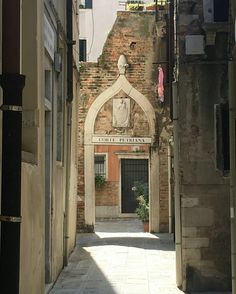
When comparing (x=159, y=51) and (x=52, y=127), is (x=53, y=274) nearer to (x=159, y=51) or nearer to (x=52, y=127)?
(x=52, y=127)

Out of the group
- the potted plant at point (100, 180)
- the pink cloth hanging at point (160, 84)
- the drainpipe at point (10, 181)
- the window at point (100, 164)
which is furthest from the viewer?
the window at point (100, 164)

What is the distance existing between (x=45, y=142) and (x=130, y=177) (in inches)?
669

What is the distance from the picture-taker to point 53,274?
9445 millimetres

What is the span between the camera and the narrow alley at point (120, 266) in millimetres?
9196

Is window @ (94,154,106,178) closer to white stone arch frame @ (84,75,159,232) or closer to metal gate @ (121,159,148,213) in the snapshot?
metal gate @ (121,159,148,213)

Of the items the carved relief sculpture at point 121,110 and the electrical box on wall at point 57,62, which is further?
the carved relief sculpture at point 121,110

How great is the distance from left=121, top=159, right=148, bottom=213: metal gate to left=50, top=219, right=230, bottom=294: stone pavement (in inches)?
323

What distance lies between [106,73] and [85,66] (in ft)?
2.42

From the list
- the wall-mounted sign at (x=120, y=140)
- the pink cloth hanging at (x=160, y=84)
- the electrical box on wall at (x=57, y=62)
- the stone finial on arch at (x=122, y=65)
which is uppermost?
the stone finial on arch at (x=122, y=65)

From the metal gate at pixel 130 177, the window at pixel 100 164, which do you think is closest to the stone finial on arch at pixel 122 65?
the metal gate at pixel 130 177

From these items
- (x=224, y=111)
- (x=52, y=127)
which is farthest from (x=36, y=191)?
(x=52, y=127)

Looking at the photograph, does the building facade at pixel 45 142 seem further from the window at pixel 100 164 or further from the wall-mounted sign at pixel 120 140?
the window at pixel 100 164

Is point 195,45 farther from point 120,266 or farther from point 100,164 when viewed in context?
point 100,164

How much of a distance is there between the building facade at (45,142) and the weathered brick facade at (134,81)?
181 inches
